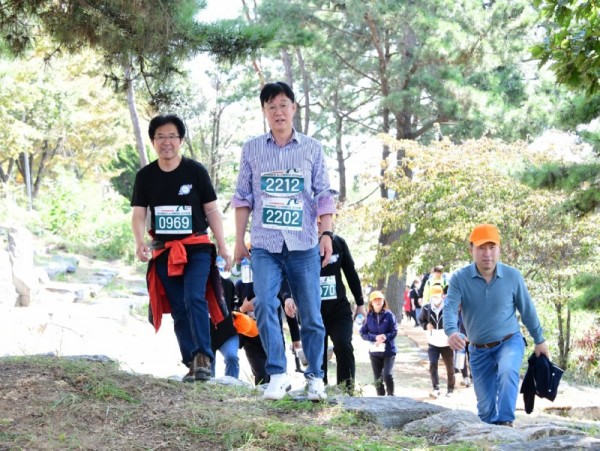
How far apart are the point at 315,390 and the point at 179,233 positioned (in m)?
1.60

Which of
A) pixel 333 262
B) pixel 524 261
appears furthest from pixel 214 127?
pixel 333 262

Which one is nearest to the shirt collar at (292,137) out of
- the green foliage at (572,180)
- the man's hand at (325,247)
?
the man's hand at (325,247)

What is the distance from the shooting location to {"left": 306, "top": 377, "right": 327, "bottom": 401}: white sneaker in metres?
5.50

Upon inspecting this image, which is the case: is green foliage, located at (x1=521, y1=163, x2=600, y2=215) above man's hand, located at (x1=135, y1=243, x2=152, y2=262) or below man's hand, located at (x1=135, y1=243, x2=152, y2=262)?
above

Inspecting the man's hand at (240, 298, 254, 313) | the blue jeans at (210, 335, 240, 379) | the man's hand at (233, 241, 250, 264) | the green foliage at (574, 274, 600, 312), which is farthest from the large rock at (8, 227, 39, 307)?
the man's hand at (233, 241, 250, 264)

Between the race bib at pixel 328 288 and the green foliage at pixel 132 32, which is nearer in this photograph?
the green foliage at pixel 132 32

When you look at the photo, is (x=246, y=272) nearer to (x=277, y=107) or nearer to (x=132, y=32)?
(x=132, y=32)

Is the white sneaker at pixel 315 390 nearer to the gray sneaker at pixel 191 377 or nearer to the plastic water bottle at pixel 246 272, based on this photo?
the gray sneaker at pixel 191 377

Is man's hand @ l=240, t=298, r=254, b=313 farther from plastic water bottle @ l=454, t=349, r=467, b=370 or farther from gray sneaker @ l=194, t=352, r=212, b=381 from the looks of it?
plastic water bottle @ l=454, t=349, r=467, b=370

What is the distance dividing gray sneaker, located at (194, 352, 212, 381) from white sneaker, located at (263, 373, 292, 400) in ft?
2.65

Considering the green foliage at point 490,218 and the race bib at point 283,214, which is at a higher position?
the green foliage at point 490,218

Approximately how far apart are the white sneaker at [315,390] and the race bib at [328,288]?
216 centimetres

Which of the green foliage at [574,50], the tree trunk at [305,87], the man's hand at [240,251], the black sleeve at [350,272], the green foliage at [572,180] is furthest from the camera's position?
the tree trunk at [305,87]

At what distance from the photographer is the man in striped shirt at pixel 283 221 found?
5.51m
